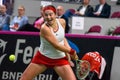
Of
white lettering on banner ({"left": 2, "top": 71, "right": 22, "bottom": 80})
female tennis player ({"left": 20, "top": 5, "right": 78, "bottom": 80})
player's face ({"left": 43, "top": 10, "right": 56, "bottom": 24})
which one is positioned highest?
player's face ({"left": 43, "top": 10, "right": 56, "bottom": 24})

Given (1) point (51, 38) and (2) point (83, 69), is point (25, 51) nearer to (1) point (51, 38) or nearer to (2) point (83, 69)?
(2) point (83, 69)

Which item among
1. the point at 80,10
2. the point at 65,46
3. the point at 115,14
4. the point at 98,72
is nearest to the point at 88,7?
the point at 80,10

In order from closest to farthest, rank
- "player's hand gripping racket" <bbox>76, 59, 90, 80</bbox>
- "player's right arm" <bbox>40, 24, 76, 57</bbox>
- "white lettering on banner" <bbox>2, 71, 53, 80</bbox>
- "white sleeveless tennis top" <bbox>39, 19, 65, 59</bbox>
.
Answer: "player's right arm" <bbox>40, 24, 76, 57</bbox>
"white sleeveless tennis top" <bbox>39, 19, 65, 59</bbox>
"player's hand gripping racket" <bbox>76, 59, 90, 80</bbox>
"white lettering on banner" <bbox>2, 71, 53, 80</bbox>

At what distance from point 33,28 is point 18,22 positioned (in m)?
1.60

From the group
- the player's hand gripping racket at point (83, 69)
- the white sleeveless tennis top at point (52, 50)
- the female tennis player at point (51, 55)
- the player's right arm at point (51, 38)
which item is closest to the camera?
the player's right arm at point (51, 38)

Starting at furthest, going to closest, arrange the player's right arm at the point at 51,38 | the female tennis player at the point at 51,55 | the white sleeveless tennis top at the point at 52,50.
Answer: the white sleeveless tennis top at the point at 52,50 → the female tennis player at the point at 51,55 → the player's right arm at the point at 51,38

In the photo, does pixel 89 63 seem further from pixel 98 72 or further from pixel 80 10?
pixel 80 10

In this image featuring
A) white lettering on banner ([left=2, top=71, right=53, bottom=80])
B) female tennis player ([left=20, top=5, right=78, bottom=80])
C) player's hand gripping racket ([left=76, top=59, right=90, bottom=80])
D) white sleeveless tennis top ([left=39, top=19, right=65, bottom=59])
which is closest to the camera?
female tennis player ([left=20, top=5, right=78, bottom=80])

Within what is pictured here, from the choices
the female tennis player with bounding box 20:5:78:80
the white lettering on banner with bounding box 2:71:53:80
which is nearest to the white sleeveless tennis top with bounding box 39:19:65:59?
the female tennis player with bounding box 20:5:78:80

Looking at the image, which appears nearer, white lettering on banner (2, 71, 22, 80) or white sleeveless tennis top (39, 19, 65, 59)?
white sleeveless tennis top (39, 19, 65, 59)

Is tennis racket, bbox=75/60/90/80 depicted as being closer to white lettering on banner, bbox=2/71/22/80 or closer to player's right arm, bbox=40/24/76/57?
player's right arm, bbox=40/24/76/57

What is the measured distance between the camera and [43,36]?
5.82m

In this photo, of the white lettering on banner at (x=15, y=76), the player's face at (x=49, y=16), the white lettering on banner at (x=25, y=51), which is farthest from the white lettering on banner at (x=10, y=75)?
the player's face at (x=49, y=16)

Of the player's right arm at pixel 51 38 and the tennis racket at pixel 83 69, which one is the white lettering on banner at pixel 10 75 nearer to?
the tennis racket at pixel 83 69
